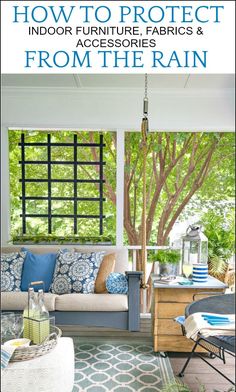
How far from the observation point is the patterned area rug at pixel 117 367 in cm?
147

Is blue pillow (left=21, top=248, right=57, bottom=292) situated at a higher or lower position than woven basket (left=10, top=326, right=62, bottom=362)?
higher

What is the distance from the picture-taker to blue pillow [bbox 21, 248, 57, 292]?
2029 mm

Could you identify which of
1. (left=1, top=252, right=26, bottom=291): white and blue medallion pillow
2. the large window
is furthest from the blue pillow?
the large window

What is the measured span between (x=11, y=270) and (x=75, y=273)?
14.6 inches

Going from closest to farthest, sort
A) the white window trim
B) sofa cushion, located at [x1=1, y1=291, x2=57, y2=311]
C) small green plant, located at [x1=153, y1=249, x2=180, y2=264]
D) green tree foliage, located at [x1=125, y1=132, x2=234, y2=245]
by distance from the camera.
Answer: green tree foliage, located at [x1=125, y1=132, x2=234, y2=245]
small green plant, located at [x1=153, y1=249, x2=180, y2=264]
sofa cushion, located at [x1=1, y1=291, x2=57, y2=311]
the white window trim

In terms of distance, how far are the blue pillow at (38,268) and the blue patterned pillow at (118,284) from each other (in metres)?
0.36

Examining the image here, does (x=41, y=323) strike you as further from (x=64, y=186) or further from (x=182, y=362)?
(x=64, y=186)

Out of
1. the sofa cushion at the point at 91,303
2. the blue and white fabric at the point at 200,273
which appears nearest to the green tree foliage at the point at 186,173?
the blue and white fabric at the point at 200,273

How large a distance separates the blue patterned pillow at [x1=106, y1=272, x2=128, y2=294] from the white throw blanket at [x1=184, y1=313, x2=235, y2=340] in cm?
126

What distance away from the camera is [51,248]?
226cm

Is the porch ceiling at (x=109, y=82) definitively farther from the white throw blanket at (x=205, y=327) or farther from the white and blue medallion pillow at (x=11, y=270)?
the white throw blanket at (x=205, y=327)

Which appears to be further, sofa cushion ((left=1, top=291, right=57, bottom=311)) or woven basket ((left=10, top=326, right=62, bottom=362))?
sofa cushion ((left=1, top=291, right=57, bottom=311))

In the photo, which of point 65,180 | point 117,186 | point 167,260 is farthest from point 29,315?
point 117,186

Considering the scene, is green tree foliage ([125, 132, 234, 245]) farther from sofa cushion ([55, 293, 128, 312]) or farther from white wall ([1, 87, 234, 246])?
white wall ([1, 87, 234, 246])
